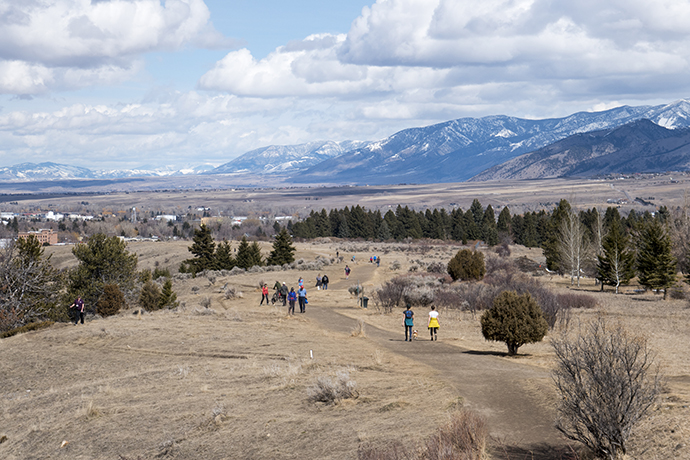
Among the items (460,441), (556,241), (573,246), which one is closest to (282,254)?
(556,241)

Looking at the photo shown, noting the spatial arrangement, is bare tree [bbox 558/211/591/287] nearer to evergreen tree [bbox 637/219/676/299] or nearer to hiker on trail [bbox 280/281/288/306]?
evergreen tree [bbox 637/219/676/299]

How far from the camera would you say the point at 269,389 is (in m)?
15.8

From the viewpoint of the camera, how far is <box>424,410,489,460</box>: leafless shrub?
30.2ft

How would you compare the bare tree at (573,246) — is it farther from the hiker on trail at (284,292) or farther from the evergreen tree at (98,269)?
the evergreen tree at (98,269)

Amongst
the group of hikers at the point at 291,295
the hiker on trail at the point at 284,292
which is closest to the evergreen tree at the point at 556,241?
the group of hikers at the point at 291,295

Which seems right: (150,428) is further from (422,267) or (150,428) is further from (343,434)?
(422,267)

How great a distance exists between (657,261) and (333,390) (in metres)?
40.5

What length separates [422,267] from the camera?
61375mm

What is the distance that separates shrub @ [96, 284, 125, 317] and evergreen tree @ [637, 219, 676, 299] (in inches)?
1535

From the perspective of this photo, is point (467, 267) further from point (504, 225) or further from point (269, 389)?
point (504, 225)

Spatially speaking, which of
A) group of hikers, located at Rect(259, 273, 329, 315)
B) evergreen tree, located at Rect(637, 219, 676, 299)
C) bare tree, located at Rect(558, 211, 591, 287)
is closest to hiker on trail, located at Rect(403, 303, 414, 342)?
group of hikers, located at Rect(259, 273, 329, 315)

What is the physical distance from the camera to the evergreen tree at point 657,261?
45.9 m

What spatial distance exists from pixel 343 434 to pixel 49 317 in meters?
30.9

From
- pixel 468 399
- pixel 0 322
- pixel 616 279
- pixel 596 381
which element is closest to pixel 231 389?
pixel 468 399
